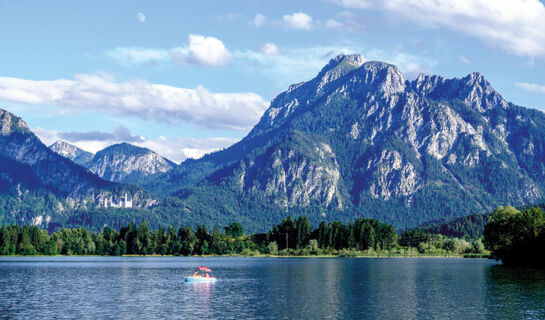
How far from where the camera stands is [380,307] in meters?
98.2

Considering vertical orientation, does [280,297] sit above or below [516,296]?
below

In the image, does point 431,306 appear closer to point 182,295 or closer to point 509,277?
point 182,295

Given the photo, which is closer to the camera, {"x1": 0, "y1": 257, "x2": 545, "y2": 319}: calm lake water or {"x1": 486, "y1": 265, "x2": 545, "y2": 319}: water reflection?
{"x1": 0, "y1": 257, "x2": 545, "y2": 319}: calm lake water

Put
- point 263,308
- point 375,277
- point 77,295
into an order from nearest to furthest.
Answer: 1. point 263,308
2. point 77,295
3. point 375,277

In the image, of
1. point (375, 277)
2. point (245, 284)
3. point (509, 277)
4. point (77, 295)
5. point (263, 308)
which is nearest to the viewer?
point (263, 308)

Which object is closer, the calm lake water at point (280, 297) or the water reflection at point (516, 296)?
the calm lake water at point (280, 297)

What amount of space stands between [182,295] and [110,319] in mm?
32462

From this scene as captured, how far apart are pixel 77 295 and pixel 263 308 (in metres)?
35.2

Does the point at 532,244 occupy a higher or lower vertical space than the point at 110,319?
higher

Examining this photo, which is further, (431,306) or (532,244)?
(532,244)

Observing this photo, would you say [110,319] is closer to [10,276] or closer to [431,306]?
[431,306]

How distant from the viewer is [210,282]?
480 ft

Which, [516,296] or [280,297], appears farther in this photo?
[280,297]

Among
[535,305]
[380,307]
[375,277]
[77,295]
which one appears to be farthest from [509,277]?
[77,295]
